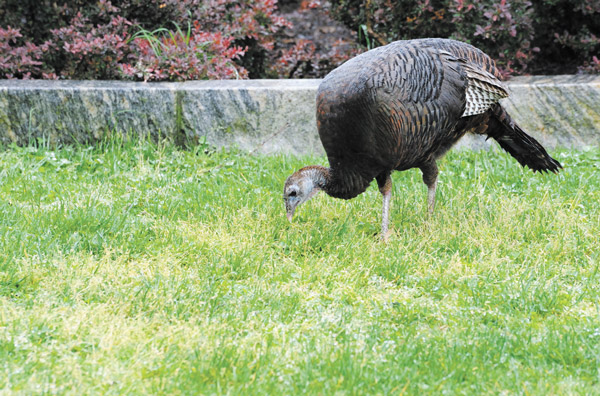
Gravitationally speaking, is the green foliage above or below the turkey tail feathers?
above

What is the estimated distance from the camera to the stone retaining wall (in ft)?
20.2

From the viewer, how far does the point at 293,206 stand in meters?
4.51

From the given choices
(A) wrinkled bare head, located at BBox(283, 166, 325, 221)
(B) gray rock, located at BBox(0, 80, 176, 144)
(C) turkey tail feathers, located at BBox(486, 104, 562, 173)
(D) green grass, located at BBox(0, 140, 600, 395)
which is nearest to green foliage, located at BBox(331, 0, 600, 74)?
(D) green grass, located at BBox(0, 140, 600, 395)

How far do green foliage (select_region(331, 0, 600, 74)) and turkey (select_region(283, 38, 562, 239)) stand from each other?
1.82m

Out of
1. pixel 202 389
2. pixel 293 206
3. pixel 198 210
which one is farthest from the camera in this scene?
pixel 198 210

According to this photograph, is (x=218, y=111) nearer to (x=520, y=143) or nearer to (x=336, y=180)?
(x=336, y=180)

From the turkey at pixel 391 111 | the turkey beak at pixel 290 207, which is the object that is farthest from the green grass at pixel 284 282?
the turkey at pixel 391 111

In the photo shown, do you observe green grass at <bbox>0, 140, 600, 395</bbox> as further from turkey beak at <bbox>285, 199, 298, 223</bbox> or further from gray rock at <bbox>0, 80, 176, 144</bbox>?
gray rock at <bbox>0, 80, 176, 144</bbox>

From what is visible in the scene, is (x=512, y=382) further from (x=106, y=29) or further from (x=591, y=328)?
(x=106, y=29)

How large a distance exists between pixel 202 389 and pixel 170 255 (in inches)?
57.5

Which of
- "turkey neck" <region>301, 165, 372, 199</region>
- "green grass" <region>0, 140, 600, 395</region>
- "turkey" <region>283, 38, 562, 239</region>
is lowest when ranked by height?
"green grass" <region>0, 140, 600, 395</region>

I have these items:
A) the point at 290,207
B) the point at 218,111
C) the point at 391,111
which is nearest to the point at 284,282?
the point at 290,207

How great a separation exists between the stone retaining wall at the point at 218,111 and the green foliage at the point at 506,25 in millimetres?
454

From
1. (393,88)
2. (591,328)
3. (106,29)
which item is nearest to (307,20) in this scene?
(106,29)
